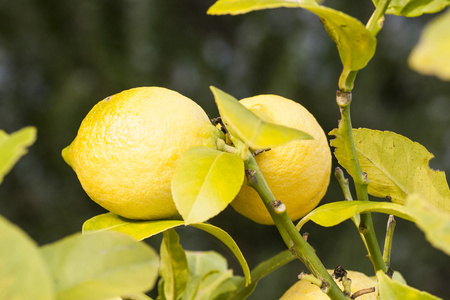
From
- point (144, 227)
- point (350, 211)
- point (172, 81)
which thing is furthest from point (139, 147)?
point (172, 81)

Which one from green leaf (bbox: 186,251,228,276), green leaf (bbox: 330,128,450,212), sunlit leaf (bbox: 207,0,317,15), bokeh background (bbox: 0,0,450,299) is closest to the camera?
sunlit leaf (bbox: 207,0,317,15)

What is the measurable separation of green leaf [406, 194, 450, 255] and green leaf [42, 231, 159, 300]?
116 millimetres

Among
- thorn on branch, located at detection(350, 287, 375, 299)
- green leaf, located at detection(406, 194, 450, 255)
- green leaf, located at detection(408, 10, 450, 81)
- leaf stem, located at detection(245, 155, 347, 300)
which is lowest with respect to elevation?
thorn on branch, located at detection(350, 287, 375, 299)

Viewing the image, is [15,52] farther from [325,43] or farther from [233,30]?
[325,43]

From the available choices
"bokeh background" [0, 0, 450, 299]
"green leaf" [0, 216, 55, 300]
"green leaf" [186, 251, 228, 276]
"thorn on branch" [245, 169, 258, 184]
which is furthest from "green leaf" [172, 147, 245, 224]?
"bokeh background" [0, 0, 450, 299]

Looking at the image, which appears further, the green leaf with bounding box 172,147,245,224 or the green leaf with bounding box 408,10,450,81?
the green leaf with bounding box 172,147,245,224

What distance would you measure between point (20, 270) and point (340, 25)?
0.23m

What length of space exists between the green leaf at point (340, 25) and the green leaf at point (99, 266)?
0.16m

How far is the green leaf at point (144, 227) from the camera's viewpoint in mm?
340

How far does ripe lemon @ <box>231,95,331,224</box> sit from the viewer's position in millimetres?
393

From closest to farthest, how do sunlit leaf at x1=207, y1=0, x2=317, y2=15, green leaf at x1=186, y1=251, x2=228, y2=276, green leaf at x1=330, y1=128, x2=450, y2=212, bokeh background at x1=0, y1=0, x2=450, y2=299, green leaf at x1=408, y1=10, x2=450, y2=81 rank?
green leaf at x1=408, y1=10, x2=450, y2=81, sunlit leaf at x1=207, y1=0, x2=317, y2=15, green leaf at x1=330, y1=128, x2=450, y2=212, green leaf at x1=186, y1=251, x2=228, y2=276, bokeh background at x1=0, y1=0, x2=450, y2=299

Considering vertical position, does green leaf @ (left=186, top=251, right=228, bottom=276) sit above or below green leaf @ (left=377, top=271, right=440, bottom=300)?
below

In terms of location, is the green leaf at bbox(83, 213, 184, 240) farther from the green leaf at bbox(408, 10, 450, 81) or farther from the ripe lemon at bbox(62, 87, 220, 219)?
the green leaf at bbox(408, 10, 450, 81)

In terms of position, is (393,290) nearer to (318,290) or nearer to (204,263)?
(318,290)
